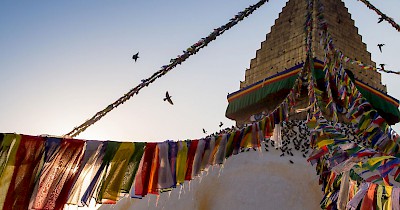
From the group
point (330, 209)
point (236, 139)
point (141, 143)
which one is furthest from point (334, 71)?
point (141, 143)

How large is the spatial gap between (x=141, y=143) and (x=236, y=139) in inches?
62.6

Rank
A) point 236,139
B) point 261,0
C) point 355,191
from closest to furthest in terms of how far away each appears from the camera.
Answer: point 355,191 < point 236,139 < point 261,0

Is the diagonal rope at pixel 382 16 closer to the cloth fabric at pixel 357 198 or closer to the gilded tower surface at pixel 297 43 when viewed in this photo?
the gilded tower surface at pixel 297 43

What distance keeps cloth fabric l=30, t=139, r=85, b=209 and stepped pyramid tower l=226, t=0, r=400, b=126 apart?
854cm

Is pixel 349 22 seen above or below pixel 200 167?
above

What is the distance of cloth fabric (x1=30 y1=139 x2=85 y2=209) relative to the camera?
175 inches

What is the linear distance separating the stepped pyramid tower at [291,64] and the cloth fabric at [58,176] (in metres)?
8.54

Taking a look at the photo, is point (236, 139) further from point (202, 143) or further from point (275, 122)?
point (275, 122)

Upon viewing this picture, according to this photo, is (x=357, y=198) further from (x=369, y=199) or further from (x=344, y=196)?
(x=344, y=196)

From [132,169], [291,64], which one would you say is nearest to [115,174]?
[132,169]

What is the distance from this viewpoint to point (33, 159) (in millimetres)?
4469

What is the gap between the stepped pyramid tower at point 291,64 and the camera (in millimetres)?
→ 12781

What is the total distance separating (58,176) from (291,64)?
10053mm

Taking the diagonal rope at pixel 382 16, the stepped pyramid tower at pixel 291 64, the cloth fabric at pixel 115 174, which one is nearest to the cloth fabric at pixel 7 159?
the cloth fabric at pixel 115 174
